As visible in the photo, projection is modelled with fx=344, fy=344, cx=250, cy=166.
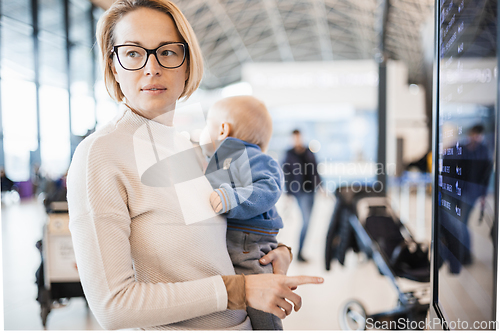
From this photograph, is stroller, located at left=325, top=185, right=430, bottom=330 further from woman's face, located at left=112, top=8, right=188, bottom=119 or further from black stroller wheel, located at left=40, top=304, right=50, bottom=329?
black stroller wheel, located at left=40, top=304, right=50, bottom=329

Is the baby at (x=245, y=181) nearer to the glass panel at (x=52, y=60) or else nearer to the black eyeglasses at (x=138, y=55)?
the black eyeglasses at (x=138, y=55)

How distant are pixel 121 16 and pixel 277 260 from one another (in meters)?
0.83

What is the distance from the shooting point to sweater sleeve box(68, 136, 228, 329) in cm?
75

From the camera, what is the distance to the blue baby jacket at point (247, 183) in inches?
39.1

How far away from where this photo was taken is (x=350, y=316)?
2.62m

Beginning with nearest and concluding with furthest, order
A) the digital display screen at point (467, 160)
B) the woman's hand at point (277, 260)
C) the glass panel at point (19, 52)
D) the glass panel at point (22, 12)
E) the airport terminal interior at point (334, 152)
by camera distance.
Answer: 1. the digital display screen at point (467, 160)
2. the airport terminal interior at point (334, 152)
3. the woman's hand at point (277, 260)
4. the glass panel at point (22, 12)
5. the glass panel at point (19, 52)

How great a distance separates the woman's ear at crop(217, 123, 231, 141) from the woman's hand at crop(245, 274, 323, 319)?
507 millimetres

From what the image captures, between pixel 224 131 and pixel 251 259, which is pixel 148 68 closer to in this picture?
pixel 224 131

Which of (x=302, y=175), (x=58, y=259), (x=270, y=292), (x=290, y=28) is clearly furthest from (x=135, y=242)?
(x=290, y=28)

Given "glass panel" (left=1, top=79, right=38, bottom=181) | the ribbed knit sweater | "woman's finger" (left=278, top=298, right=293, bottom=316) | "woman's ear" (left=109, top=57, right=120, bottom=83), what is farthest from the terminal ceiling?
"woman's finger" (left=278, top=298, right=293, bottom=316)

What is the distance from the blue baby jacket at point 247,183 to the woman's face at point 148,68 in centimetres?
29

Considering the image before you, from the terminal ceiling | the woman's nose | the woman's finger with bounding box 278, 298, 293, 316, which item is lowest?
the woman's finger with bounding box 278, 298, 293, 316

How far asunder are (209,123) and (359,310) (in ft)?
6.84

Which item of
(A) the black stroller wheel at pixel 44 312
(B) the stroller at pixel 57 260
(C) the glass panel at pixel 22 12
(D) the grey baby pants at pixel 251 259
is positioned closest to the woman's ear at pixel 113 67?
(D) the grey baby pants at pixel 251 259
